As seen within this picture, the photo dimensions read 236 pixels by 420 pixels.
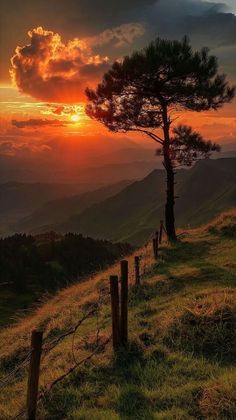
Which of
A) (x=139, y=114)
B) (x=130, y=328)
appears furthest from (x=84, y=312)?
(x=139, y=114)

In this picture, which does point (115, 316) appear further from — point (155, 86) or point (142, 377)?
point (155, 86)

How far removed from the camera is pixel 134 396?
31.0ft

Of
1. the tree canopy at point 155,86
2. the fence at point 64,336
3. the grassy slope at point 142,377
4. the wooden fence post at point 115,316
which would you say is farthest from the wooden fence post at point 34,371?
the tree canopy at point 155,86

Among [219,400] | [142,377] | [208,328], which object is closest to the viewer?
[219,400]

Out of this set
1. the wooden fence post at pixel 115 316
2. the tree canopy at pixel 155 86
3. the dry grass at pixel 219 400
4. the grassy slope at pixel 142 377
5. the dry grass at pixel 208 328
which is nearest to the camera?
the dry grass at pixel 219 400

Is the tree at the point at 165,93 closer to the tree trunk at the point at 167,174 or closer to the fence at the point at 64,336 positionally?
the tree trunk at the point at 167,174

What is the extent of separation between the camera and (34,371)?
348 inches

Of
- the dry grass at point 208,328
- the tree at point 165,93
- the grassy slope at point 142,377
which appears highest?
the tree at point 165,93

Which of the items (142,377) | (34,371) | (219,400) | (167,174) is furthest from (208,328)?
(167,174)

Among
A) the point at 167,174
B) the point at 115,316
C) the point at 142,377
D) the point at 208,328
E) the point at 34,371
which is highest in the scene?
the point at 167,174

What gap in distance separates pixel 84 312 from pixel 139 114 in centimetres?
2011

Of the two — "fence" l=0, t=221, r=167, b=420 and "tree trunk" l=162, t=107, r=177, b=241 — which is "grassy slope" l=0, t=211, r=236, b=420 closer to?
"fence" l=0, t=221, r=167, b=420

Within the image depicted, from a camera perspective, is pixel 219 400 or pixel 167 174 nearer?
pixel 219 400

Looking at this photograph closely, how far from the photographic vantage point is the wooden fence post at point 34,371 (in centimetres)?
879
